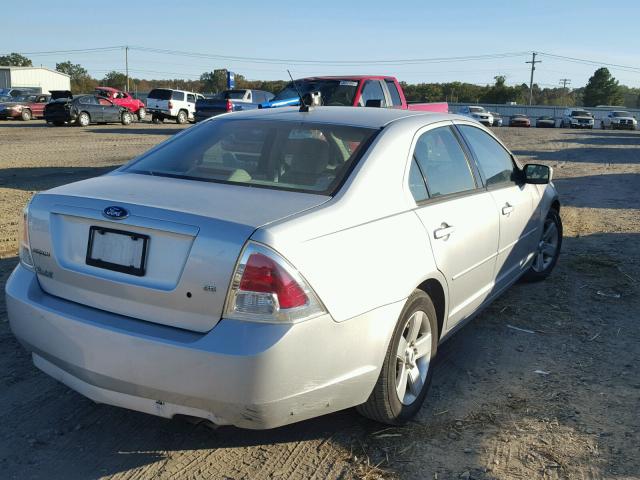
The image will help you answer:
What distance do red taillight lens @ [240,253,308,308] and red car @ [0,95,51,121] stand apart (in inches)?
1410

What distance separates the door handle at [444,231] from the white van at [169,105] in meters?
31.8

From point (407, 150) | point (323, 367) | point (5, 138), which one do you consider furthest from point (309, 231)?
point (5, 138)

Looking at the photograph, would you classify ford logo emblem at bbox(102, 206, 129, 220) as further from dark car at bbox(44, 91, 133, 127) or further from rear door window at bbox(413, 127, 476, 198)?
dark car at bbox(44, 91, 133, 127)

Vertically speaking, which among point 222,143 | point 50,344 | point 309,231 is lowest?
point 50,344

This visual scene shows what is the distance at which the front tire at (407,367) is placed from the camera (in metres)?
3.16

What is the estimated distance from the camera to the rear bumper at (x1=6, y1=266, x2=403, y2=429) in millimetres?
2547

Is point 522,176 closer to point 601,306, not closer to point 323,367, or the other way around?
point 601,306

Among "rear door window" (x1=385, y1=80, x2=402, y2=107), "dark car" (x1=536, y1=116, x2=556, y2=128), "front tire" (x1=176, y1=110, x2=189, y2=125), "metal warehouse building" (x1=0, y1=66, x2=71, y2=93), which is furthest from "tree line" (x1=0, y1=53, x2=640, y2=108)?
"rear door window" (x1=385, y1=80, x2=402, y2=107)

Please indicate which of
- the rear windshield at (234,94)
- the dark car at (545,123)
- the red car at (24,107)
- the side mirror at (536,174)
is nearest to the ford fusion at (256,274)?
the side mirror at (536,174)

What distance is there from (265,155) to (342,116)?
1.97 ft

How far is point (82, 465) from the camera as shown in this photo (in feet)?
9.78

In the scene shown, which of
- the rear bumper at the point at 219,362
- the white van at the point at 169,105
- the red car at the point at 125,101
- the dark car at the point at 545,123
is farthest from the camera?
the dark car at the point at 545,123

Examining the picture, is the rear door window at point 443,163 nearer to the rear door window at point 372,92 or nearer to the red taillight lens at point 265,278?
the red taillight lens at point 265,278

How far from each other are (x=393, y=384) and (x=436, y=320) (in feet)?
1.86
